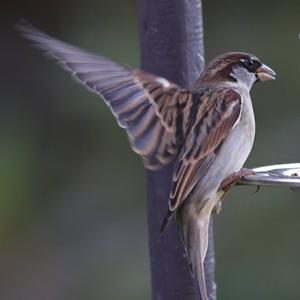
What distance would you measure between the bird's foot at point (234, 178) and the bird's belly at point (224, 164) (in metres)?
0.02

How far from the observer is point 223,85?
3.54 metres

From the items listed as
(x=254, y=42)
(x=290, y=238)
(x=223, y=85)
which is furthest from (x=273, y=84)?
(x=223, y=85)

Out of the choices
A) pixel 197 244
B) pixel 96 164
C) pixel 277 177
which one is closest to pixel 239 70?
pixel 197 244

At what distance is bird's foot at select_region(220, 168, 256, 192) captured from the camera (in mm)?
3087

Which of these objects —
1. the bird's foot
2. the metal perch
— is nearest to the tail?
the bird's foot

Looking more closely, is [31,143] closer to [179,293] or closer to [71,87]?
[71,87]

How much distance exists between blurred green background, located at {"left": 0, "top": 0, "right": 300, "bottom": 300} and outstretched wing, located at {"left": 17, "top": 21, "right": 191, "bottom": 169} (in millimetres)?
1906

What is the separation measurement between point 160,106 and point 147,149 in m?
0.17

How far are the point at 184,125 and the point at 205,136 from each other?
7 cm

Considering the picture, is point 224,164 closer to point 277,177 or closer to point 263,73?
point 263,73

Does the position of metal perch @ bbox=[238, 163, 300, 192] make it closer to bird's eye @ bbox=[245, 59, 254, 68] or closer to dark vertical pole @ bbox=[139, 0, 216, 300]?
dark vertical pole @ bbox=[139, 0, 216, 300]

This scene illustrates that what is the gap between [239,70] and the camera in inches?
139

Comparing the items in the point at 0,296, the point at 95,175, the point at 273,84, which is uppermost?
the point at 273,84

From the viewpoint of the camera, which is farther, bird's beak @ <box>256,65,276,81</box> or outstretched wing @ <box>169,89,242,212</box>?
bird's beak @ <box>256,65,276,81</box>
